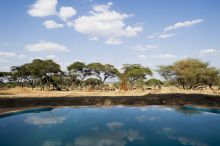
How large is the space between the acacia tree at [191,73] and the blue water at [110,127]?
77.1 ft

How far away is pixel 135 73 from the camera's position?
56.6 metres

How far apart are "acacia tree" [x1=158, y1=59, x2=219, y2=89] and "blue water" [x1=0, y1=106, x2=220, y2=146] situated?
77.1 feet

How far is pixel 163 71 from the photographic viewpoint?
184ft

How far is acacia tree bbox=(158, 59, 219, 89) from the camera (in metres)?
46.6

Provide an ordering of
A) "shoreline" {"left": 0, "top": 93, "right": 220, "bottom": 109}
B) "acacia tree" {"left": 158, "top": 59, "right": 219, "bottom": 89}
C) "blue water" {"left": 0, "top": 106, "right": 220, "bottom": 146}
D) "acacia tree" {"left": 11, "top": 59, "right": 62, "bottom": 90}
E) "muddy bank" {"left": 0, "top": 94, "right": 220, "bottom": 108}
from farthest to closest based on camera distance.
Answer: "acacia tree" {"left": 11, "top": 59, "right": 62, "bottom": 90} < "acacia tree" {"left": 158, "top": 59, "right": 219, "bottom": 89} < "muddy bank" {"left": 0, "top": 94, "right": 220, "bottom": 108} < "shoreline" {"left": 0, "top": 93, "right": 220, "bottom": 109} < "blue water" {"left": 0, "top": 106, "right": 220, "bottom": 146}

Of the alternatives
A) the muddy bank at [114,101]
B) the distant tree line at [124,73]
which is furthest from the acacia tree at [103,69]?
the muddy bank at [114,101]

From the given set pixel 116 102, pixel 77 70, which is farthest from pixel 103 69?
pixel 116 102

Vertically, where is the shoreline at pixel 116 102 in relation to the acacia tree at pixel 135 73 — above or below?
below

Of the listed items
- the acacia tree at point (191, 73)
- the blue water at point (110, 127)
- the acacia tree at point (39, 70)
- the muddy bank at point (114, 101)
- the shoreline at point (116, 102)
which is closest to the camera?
the blue water at point (110, 127)

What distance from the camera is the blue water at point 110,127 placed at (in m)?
13.6

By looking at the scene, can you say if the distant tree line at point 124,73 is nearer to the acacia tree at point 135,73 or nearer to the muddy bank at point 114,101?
the acacia tree at point 135,73

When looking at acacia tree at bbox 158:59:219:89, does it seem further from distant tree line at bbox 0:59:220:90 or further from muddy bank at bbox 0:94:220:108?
muddy bank at bbox 0:94:220:108

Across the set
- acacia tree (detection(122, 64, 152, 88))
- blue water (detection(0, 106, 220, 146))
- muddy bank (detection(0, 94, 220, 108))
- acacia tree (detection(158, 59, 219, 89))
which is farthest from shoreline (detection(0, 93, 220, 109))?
acacia tree (detection(122, 64, 152, 88))

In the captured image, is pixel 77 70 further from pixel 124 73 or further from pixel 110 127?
pixel 110 127
